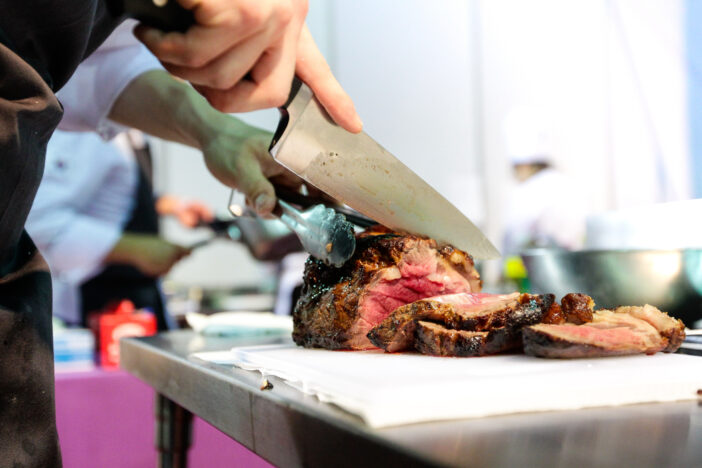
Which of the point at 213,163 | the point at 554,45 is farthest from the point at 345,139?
the point at 554,45

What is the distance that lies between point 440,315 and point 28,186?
0.70 m

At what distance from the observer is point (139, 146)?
547cm

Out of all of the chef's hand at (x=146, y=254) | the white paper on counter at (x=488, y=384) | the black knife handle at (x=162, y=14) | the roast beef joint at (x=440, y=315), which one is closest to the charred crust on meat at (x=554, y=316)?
the roast beef joint at (x=440, y=315)

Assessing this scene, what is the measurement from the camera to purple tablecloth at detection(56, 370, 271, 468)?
2.63m

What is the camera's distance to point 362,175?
1.33 m

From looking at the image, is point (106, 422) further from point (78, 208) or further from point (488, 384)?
point (488, 384)

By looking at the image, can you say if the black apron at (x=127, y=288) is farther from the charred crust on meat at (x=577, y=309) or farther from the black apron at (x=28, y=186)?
the charred crust on meat at (x=577, y=309)

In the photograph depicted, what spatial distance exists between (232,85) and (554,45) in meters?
7.71

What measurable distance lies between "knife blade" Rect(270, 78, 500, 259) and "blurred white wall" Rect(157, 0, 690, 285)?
6.10 m

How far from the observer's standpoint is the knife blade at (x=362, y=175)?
1.21 meters

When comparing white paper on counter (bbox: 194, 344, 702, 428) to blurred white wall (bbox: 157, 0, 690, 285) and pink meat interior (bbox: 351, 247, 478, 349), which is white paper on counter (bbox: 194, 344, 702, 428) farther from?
blurred white wall (bbox: 157, 0, 690, 285)

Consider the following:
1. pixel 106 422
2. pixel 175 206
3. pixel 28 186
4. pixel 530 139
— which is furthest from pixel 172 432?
pixel 530 139

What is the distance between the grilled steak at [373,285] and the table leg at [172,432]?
2.72ft

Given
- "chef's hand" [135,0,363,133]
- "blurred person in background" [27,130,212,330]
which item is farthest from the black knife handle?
"blurred person in background" [27,130,212,330]
